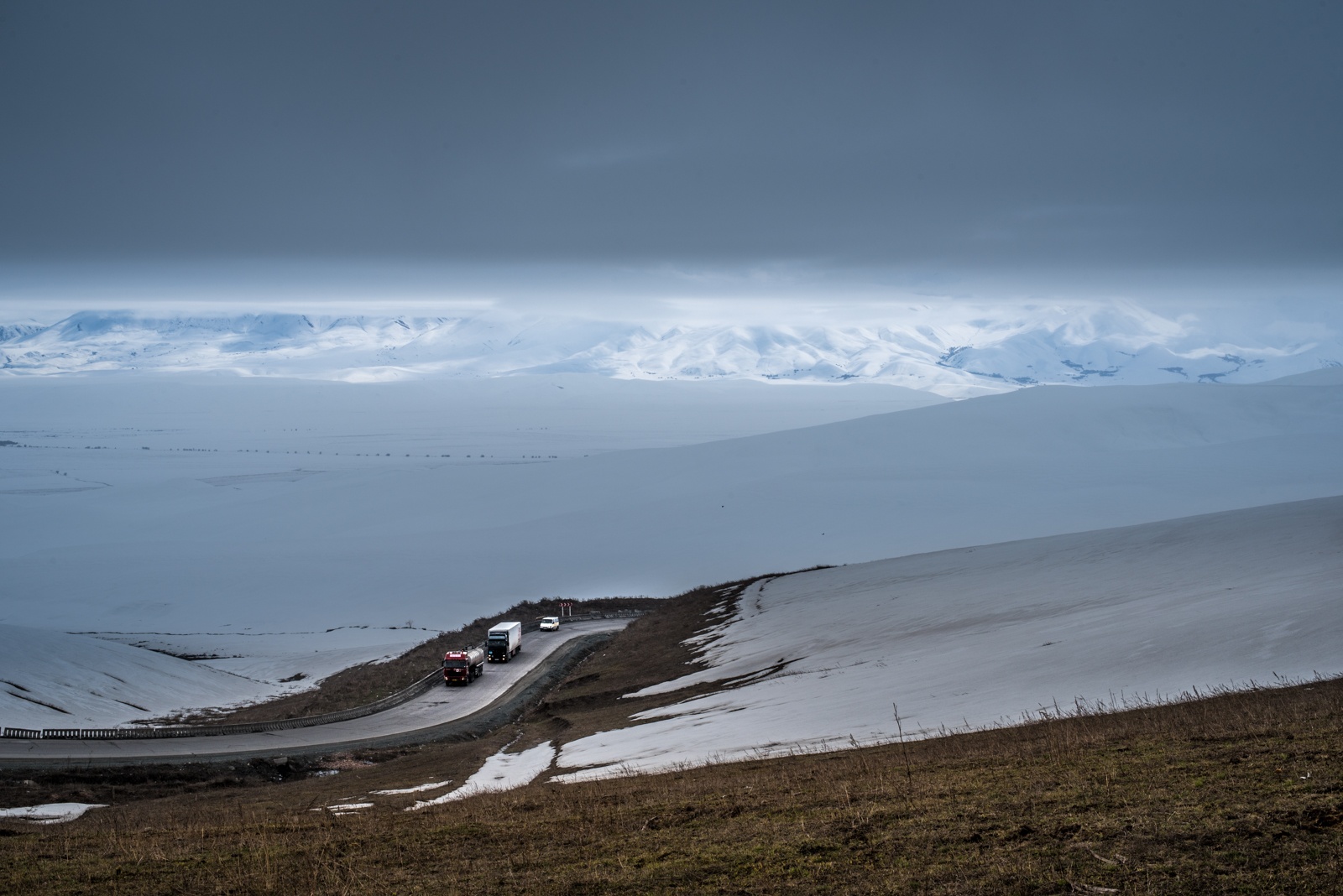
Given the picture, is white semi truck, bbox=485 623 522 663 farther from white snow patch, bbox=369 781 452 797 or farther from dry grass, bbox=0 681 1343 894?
dry grass, bbox=0 681 1343 894

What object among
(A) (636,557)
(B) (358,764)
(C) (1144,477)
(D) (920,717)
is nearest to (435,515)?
(A) (636,557)

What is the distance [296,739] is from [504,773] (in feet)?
35.7

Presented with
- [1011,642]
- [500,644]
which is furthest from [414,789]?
[500,644]

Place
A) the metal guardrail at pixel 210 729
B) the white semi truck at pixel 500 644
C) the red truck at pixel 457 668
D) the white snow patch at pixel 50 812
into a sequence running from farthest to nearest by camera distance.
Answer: the white semi truck at pixel 500 644 → the red truck at pixel 457 668 → the metal guardrail at pixel 210 729 → the white snow patch at pixel 50 812

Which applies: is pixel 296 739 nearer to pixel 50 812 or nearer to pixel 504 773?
pixel 50 812

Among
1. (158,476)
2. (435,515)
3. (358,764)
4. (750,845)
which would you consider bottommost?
(358,764)

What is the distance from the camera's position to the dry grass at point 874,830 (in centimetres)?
700

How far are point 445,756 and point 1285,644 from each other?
1810 cm

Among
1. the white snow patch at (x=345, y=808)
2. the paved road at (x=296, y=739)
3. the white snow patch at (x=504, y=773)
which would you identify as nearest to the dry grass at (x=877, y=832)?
the white snow patch at (x=345, y=808)

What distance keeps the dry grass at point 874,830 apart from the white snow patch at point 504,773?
5.54 ft

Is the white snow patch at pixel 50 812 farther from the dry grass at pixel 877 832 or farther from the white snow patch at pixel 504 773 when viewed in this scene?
the white snow patch at pixel 504 773

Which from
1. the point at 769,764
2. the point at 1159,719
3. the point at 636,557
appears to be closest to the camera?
the point at 1159,719

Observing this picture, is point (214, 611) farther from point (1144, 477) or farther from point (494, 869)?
point (1144, 477)

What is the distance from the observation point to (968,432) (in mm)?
100562
